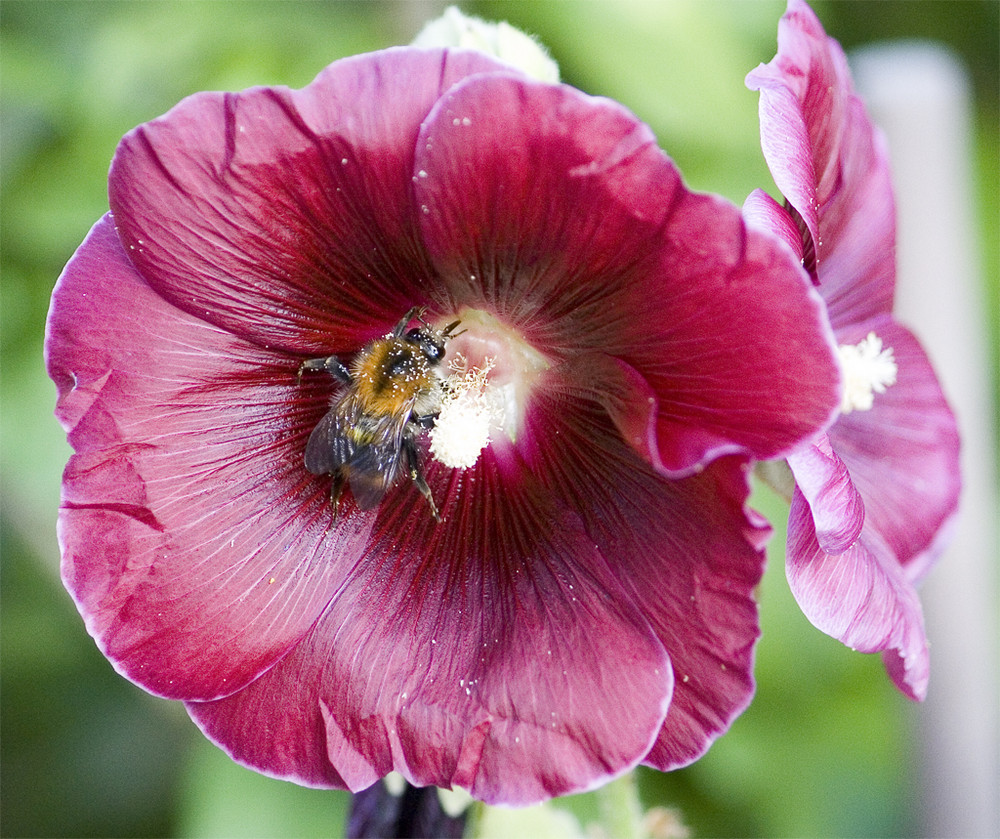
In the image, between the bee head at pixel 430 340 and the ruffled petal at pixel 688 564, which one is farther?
the bee head at pixel 430 340

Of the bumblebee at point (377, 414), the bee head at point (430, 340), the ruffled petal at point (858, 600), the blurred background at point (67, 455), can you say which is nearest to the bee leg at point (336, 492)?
the bumblebee at point (377, 414)

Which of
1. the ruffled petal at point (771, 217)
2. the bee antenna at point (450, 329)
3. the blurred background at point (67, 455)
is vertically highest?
the ruffled petal at point (771, 217)

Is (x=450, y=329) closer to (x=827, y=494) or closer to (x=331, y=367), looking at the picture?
(x=331, y=367)

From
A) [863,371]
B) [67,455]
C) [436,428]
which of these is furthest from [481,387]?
[67,455]

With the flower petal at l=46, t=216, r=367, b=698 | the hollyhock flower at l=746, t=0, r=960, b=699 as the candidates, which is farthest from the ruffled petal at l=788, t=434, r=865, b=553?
the flower petal at l=46, t=216, r=367, b=698

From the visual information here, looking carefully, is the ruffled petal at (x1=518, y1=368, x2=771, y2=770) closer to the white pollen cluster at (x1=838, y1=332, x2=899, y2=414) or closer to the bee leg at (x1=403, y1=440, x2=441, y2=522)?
the bee leg at (x1=403, y1=440, x2=441, y2=522)

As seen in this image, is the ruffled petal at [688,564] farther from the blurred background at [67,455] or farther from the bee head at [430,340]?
the blurred background at [67,455]
